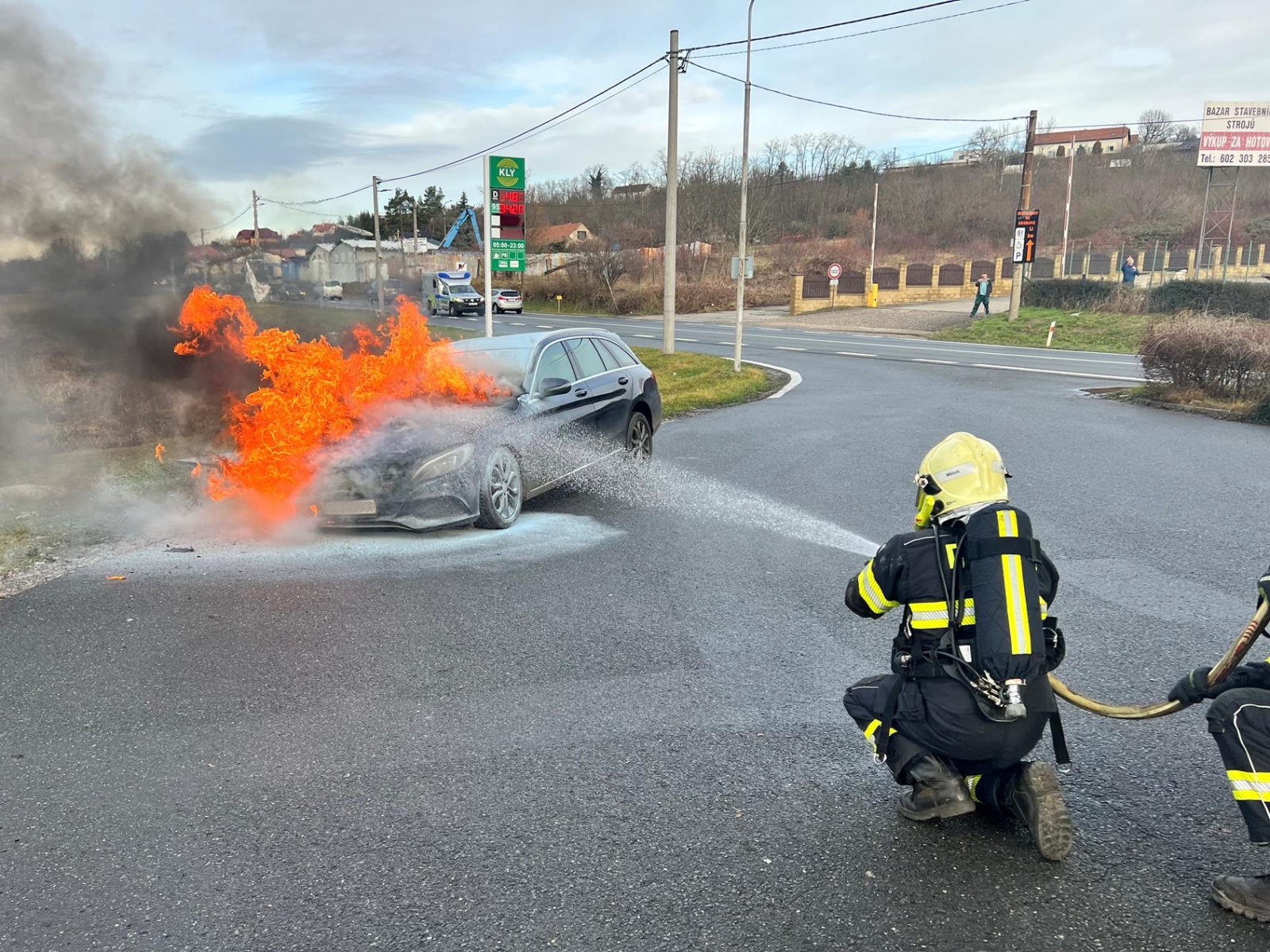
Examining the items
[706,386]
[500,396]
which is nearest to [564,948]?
[500,396]

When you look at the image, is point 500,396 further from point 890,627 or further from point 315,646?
point 890,627

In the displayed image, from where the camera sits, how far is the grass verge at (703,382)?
14.5 metres

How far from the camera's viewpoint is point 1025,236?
96.0 feet

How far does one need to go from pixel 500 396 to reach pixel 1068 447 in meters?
7.08

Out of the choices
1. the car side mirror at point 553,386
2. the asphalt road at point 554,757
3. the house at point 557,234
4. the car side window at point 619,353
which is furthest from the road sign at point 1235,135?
the house at point 557,234

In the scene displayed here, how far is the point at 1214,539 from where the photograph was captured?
6.58 m

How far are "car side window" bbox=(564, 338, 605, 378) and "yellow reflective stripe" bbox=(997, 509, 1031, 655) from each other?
19.5 ft

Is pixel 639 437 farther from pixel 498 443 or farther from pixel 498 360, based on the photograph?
pixel 498 443

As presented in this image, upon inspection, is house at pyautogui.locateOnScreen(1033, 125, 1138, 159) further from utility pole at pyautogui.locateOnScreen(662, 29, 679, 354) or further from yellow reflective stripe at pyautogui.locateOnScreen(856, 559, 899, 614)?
yellow reflective stripe at pyautogui.locateOnScreen(856, 559, 899, 614)

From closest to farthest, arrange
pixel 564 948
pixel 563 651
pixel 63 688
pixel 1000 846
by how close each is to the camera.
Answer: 1. pixel 564 948
2. pixel 1000 846
3. pixel 63 688
4. pixel 563 651

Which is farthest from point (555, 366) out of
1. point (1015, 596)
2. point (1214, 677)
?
point (1214, 677)

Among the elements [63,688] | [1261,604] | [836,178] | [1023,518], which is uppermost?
[836,178]

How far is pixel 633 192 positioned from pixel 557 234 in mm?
9872

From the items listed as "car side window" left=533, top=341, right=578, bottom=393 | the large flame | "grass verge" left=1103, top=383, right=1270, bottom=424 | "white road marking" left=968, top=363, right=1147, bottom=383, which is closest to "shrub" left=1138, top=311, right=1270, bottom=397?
"grass verge" left=1103, top=383, right=1270, bottom=424
